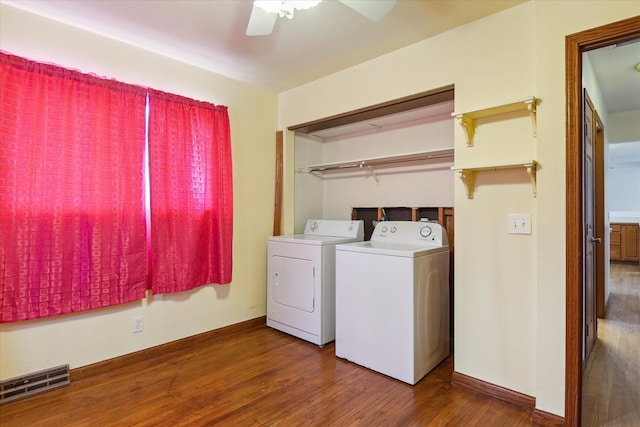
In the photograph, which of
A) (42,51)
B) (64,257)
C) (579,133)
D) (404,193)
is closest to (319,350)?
(404,193)

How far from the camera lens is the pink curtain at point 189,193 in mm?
2512

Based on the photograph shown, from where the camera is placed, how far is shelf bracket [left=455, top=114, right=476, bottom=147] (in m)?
2.08

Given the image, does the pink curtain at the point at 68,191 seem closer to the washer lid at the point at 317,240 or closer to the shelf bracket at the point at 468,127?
the washer lid at the point at 317,240

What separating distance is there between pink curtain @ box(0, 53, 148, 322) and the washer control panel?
1912mm

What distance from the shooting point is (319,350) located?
8.87 feet

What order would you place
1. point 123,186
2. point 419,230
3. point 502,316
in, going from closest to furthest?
point 502,316 → point 123,186 → point 419,230

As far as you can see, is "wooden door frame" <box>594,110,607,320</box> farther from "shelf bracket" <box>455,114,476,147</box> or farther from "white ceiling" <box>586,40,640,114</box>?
"shelf bracket" <box>455,114,476,147</box>

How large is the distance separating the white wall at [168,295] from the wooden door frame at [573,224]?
2464 millimetres

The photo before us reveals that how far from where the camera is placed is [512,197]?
197 centimetres

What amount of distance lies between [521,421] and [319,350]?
1433 millimetres

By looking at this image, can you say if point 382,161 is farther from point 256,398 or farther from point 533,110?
point 256,398

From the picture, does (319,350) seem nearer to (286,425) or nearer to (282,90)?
(286,425)

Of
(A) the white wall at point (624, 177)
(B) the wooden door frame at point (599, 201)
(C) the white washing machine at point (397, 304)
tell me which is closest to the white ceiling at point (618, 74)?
(B) the wooden door frame at point (599, 201)

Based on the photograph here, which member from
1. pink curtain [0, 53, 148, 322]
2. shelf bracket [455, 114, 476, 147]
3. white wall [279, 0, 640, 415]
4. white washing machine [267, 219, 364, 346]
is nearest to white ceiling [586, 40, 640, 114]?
white wall [279, 0, 640, 415]
